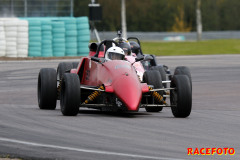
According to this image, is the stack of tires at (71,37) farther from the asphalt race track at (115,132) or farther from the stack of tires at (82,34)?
the asphalt race track at (115,132)

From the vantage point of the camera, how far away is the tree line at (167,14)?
258 feet

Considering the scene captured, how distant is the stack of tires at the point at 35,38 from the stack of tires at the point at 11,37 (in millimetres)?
734

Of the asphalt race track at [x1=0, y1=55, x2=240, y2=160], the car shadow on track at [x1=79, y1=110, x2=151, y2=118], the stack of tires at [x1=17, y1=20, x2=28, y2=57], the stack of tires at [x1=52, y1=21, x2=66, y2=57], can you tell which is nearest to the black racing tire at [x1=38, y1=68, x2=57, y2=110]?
the asphalt race track at [x1=0, y1=55, x2=240, y2=160]

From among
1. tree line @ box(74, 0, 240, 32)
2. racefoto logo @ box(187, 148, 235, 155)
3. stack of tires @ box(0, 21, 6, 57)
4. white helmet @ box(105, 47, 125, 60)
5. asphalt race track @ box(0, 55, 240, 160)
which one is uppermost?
white helmet @ box(105, 47, 125, 60)

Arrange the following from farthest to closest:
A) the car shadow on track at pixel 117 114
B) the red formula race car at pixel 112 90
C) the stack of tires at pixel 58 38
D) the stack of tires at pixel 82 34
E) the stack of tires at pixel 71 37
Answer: the stack of tires at pixel 82 34 < the stack of tires at pixel 71 37 < the stack of tires at pixel 58 38 < the car shadow on track at pixel 117 114 < the red formula race car at pixel 112 90

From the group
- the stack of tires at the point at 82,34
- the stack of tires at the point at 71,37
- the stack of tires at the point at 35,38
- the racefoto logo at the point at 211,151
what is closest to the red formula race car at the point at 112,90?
the racefoto logo at the point at 211,151

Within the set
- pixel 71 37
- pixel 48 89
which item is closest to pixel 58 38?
pixel 71 37

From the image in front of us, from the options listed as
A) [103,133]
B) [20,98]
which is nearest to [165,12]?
[20,98]

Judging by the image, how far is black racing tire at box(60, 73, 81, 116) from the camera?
12000mm

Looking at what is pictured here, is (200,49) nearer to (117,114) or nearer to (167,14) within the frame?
(117,114)

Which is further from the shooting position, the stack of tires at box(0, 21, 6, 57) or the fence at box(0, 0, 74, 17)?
the fence at box(0, 0, 74, 17)

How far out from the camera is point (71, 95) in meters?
12.0

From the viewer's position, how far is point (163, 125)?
1139 centimetres

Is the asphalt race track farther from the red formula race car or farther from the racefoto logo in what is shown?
the red formula race car
